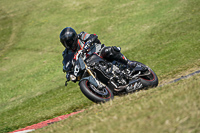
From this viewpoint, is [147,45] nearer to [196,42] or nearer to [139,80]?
[196,42]

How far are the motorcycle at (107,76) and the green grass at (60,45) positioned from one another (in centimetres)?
190

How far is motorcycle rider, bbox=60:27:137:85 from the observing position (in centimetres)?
829

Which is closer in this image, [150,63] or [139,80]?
[139,80]

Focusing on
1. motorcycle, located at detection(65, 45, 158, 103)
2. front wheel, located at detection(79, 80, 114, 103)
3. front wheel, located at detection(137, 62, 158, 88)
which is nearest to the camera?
front wheel, located at detection(79, 80, 114, 103)

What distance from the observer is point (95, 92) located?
7363mm

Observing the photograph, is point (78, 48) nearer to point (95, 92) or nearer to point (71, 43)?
point (71, 43)

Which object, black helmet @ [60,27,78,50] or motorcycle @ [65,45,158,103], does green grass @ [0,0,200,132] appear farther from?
black helmet @ [60,27,78,50]

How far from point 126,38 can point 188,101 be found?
1857 centimetres

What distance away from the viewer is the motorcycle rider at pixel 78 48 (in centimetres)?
829

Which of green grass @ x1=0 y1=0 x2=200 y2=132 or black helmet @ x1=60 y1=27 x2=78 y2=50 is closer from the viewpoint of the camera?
black helmet @ x1=60 y1=27 x2=78 y2=50

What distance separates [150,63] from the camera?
1407 cm

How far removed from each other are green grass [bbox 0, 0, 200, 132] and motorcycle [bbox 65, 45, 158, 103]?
6.23ft

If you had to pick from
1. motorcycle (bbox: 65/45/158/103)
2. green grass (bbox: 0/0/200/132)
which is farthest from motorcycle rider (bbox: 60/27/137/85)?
green grass (bbox: 0/0/200/132)

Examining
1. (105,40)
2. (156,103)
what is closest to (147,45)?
(105,40)
